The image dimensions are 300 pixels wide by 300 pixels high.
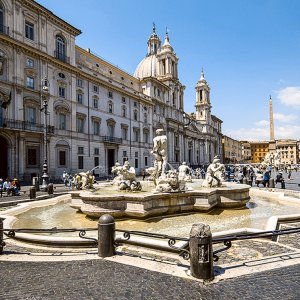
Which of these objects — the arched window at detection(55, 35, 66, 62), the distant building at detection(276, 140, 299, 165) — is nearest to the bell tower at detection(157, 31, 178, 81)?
the arched window at detection(55, 35, 66, 62)

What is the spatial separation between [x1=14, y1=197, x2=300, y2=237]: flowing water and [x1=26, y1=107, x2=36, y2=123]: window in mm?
18115

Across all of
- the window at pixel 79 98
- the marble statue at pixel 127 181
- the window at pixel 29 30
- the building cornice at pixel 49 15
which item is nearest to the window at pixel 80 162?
the window at pixel 79 98

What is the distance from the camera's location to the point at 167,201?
837 cm

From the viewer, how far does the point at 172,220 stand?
780cm

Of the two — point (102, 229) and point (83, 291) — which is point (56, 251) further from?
point (83, 291)

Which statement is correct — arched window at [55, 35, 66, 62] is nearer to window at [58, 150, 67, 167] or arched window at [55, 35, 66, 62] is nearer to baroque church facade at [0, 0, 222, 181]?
baroque church facade at [0, 0, 222, 181]

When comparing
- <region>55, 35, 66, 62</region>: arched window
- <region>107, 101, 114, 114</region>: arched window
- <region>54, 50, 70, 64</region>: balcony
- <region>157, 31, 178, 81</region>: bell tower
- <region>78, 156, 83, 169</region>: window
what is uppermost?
<region>157, 31, 178, 81</region>: bell tower

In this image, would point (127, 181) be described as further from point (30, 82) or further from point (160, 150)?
point (30, 82)

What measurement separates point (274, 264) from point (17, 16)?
28942 mm

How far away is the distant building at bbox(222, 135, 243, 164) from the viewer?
115750mm

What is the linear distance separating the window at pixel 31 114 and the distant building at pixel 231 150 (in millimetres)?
94053

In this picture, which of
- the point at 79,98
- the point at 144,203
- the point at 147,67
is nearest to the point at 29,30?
the point at 79,98

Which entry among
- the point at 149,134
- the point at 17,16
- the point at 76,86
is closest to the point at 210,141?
the point at 149,134

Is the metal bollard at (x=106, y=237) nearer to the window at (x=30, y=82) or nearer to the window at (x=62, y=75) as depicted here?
the window at (x=30, y=82)
